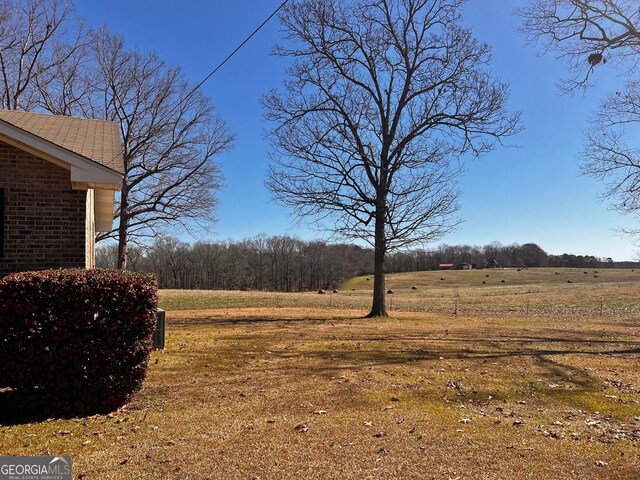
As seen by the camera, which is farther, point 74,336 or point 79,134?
point 79,134

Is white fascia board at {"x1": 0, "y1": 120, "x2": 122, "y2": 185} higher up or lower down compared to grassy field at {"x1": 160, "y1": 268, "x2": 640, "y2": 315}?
higher up

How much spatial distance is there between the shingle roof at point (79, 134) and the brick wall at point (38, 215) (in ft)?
1.83

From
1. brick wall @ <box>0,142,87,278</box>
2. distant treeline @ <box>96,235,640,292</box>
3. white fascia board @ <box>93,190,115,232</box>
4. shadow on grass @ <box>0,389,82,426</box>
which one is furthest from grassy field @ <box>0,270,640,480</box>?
distant treeline @ <box>96,235,640,292</box>

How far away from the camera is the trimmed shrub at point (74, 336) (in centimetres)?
483

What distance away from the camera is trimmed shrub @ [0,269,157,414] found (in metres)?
4.83

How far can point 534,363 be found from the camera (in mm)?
8820

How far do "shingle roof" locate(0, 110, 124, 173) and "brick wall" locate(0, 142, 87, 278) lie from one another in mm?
557

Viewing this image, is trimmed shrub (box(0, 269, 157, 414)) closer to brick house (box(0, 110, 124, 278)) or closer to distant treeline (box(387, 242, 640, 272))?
brick house (box(0, 110, 124, 278))

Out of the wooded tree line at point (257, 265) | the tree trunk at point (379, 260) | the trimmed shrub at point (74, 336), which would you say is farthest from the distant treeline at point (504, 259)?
the trimmed shrub at point (74, 336)

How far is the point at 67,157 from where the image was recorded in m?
7.19

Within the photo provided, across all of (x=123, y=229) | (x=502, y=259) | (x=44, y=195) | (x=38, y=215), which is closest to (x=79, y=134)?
(x=44, y=195)

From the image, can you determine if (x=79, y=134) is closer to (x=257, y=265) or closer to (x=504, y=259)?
(x=257, y=265)

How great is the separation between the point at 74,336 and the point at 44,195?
3.68m

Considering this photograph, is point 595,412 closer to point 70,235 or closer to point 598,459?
point 598,459
